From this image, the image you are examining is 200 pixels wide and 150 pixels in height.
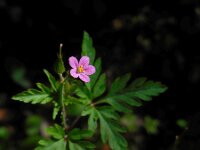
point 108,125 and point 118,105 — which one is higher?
point 118,105

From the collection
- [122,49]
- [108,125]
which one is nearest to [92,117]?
[108,125]

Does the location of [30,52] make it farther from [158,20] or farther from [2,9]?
[158,20]

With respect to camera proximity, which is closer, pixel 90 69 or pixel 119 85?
pixel 90 69

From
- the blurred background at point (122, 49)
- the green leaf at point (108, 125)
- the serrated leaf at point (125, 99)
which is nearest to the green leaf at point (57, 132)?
the green leaf at point (108, 125)

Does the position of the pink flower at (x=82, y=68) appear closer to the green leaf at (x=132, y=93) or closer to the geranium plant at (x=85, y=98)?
the geranium plant at (x=85, y=98)

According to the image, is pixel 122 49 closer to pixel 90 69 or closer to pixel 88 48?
pixel 88 48

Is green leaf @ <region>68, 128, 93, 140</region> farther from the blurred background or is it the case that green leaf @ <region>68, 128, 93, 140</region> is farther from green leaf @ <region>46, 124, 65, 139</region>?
the blurred background

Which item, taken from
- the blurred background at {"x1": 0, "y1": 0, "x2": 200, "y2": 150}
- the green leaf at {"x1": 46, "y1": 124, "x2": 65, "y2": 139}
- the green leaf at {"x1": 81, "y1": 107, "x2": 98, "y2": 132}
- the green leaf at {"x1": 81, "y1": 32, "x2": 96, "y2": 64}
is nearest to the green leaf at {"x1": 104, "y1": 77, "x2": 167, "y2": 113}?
the green leaf at {"x1": 81, "y1": 107, "x2": 98, "y2": 132}

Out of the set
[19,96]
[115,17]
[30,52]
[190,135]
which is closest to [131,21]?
[115,17]
